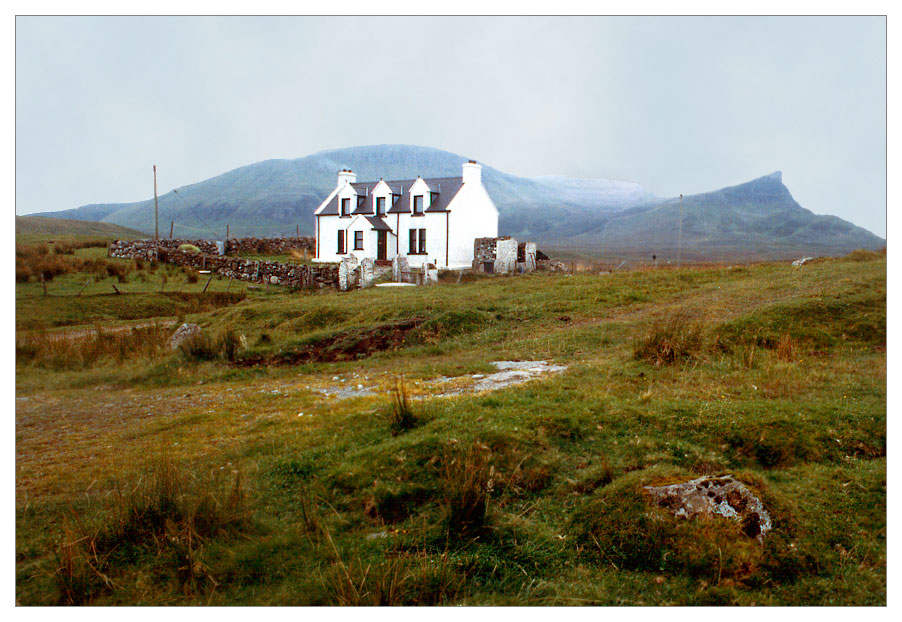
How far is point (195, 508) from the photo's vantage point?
4.95m

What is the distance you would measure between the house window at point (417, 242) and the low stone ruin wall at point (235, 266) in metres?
6.29

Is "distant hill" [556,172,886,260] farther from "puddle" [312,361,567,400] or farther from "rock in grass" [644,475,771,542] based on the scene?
"rock in grass" [644,475,771,542]

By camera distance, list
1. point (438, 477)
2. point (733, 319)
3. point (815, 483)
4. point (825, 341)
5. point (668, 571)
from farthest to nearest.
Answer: point (733, 319) < point (825, 341) < point (438, 477) < point (815, 483) < point (668, 571)

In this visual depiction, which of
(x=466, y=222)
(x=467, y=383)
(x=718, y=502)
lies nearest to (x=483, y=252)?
(x=466, y=222)

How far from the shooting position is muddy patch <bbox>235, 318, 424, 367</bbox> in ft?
42.7

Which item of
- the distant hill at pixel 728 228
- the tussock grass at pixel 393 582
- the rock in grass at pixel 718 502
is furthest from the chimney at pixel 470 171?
the distant hill at pixel 728 228

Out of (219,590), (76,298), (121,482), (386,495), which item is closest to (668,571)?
(386,495)

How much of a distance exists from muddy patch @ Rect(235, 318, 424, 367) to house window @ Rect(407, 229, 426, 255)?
23049mm

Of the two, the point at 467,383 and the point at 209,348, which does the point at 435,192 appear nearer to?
the point at 209,348

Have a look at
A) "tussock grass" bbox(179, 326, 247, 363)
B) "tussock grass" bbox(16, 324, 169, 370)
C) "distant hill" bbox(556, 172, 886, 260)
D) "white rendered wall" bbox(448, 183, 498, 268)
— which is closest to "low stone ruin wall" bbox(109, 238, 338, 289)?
"white rendered wall" bbox(448, 183, 498, 268)

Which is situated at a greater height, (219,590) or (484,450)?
(484,450)

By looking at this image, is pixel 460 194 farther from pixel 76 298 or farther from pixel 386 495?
pixel 386 495

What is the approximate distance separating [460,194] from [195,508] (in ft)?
109

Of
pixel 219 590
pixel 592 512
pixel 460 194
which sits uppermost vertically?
pixel 460 194
